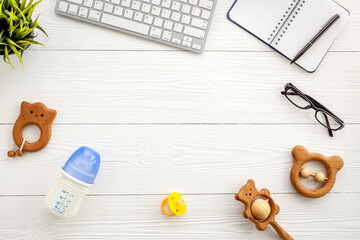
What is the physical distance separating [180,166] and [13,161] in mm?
405

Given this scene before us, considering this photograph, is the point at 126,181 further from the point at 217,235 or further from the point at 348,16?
the point at 348,16

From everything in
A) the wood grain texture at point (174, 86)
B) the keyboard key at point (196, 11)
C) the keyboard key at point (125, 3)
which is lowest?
the wood grain texture at point (174, 86)

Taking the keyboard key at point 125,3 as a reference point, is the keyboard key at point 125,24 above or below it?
below

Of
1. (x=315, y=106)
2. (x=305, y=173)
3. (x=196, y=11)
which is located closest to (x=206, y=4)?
(x=196, y=11)

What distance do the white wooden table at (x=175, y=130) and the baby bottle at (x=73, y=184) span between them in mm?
41

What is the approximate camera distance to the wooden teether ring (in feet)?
2.69

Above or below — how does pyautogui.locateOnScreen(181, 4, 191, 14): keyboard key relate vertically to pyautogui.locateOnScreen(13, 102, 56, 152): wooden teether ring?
above

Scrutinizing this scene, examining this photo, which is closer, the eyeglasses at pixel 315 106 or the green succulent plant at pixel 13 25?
the green succulent plant at pixel 13 25

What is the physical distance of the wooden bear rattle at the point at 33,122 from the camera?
82 centimetres

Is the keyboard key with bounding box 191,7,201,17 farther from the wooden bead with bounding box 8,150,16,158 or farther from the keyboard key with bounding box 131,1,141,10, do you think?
the wooden bead with bounding box 8,150,16,158

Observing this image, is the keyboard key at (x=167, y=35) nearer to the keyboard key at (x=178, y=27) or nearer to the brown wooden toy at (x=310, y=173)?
the keyboard key at (x=178, y=27)

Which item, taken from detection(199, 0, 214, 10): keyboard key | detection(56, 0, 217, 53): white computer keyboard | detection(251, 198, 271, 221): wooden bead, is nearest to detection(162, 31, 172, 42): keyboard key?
detection(56, 0, 217, 53): white computer keyboard

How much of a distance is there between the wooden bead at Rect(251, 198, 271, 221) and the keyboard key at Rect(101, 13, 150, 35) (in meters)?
0.48

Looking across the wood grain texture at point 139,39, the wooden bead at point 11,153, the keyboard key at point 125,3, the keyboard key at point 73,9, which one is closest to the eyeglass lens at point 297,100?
the wood grain texture at point 139,39
